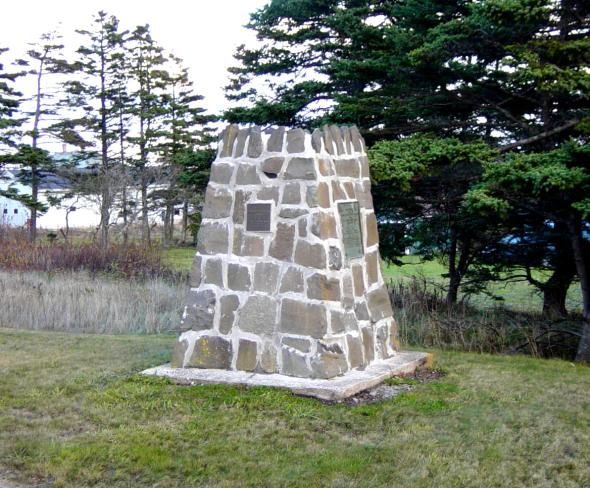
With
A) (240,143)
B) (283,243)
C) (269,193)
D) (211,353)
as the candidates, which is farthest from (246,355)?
(240,143)

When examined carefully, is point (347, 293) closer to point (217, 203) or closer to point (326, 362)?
point (326, 362)

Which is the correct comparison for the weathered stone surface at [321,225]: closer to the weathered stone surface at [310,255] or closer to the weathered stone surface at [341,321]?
the weathered stone surface at [310,255]

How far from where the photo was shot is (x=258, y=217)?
6.66m

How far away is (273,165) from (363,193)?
1165mm

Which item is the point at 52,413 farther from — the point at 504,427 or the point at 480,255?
the point at 480,255

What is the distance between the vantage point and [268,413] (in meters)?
5.63

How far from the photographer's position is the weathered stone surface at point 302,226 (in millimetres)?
6463

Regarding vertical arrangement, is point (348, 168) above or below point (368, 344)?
above

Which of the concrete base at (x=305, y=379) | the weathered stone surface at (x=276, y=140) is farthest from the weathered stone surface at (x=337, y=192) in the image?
the concrete base at (x=305, y=379)

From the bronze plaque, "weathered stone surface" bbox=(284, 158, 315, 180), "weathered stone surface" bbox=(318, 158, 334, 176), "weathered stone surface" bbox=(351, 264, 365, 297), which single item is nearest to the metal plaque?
"weathered stone surface" bbox=(284, 158, 315, 180)

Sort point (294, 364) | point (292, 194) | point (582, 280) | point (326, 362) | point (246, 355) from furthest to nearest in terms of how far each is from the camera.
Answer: point (582, 280)
point (246, 355)
point (292, 194)
point (294, 364)
point (326, 362)

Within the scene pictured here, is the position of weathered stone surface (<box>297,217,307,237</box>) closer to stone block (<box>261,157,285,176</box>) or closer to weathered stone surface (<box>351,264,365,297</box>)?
stone block (<box>261,157,285,176</box>)

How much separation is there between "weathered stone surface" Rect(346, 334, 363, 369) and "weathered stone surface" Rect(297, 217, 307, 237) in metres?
1.02

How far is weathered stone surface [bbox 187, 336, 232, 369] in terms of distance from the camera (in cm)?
673
